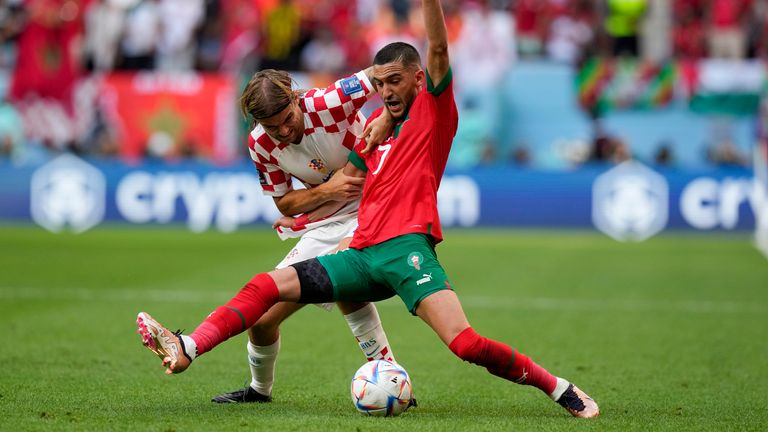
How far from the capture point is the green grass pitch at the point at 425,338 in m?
6.55

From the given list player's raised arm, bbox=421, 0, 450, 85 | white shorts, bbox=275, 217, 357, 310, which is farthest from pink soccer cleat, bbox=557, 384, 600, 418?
player's raised arm, bbox=421, 0, 450, 85

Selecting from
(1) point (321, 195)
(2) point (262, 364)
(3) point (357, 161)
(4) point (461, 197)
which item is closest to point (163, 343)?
(2) point (262, 364)

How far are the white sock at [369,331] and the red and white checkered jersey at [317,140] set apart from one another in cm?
67

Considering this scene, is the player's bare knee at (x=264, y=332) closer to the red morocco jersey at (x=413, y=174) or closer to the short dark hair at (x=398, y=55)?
the red morocco jersey at (x=413, y=174)

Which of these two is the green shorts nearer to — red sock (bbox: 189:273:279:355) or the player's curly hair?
red sock (bbox: 189:273:279:355)

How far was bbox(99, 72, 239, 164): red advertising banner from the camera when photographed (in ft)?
82.8

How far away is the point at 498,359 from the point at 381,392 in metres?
0.69

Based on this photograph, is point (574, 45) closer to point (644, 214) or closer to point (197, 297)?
point (644, 214)

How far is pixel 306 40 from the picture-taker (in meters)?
25.6

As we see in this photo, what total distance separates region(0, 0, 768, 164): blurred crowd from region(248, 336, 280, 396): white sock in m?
17.4

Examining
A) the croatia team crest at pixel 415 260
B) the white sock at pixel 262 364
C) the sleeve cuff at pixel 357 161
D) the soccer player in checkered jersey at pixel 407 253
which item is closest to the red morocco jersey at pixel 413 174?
the soccer player in checkered jersey at pixel 407 253

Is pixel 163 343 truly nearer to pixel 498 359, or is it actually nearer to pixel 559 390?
pixel 498 359

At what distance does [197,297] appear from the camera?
12.9 metres

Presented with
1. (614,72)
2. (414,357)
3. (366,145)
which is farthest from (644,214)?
(366,145)
